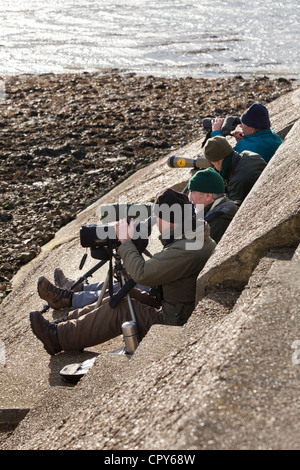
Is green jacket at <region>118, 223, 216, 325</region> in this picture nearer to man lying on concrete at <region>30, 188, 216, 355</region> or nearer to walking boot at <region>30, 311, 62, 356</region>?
man lying on concrete at <region>30, 188, 216, 355</region>

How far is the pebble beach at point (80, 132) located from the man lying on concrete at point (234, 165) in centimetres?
258

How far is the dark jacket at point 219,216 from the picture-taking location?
494 centimetres

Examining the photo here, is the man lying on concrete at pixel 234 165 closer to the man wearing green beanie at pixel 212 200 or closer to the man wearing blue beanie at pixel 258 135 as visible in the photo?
the man wearing blue beanie at pixel 258 135

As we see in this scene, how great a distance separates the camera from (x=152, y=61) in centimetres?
2123

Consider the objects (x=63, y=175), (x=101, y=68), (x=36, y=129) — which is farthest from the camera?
(x=101, y=68)

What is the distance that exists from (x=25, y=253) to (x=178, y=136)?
5102 millimetres

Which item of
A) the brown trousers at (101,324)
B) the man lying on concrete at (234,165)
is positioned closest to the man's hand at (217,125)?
→ the man lying on concrete at (234,165)

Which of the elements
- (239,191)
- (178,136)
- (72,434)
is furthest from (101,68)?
(72,434)

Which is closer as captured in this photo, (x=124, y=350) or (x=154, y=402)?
(x=154, y=402)

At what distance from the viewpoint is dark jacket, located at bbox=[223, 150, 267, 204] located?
562cm

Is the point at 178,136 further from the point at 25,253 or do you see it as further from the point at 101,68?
the point at 101,68

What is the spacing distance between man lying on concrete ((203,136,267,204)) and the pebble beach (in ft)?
8.48

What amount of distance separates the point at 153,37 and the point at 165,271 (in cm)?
2286
